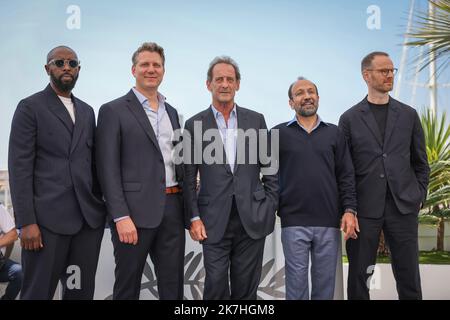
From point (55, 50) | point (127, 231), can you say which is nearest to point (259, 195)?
point (127, 231)

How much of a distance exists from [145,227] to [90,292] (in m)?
0.50

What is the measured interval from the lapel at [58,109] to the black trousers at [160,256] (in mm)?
620

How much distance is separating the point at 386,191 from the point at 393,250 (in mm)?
392

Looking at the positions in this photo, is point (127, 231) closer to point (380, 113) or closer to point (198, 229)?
point (198, 229)

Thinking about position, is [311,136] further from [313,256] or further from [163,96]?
[163,96]

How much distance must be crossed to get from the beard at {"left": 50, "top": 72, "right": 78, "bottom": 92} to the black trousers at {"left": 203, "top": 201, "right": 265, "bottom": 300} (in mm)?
1183

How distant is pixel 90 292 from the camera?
8.81 ft

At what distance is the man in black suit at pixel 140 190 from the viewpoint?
2.60 metres

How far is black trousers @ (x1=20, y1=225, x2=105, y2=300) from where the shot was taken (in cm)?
253

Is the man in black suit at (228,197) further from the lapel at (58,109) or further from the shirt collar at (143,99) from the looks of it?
the lapel at (58,109)

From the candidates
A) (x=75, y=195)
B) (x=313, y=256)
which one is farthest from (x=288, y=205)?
(x=75, y=195)

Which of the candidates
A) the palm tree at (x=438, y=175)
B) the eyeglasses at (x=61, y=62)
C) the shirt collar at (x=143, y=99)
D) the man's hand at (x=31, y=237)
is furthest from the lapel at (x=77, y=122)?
the palm tree at (x=438, y=175)

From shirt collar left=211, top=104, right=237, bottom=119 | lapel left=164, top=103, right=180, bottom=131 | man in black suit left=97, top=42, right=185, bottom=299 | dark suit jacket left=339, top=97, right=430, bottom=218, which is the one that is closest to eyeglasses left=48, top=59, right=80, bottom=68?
man in black suit left=97, top=42, right=185, bottom=299

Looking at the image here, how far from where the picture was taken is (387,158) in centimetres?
309
